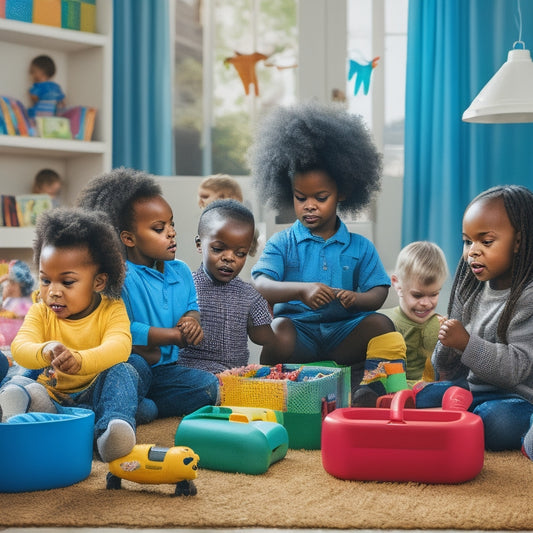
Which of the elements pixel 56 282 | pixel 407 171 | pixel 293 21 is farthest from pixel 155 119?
pixel 56 282

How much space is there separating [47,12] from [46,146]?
0.51 metres

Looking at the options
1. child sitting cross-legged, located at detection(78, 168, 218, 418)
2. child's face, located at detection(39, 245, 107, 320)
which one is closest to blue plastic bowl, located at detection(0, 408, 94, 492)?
child's face, located at detection(39, 245, 107, 320)

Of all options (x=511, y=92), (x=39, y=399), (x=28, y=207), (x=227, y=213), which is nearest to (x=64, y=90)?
(x=28, y=207)

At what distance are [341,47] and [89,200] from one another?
165 centimetres

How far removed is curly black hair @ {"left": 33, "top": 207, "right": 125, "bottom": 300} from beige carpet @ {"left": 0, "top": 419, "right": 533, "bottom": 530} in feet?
1.36

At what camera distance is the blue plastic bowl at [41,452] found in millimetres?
1271

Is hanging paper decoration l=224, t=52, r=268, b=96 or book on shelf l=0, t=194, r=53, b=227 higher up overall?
hanging paper decoration l=224, t=52, r=268, b=96

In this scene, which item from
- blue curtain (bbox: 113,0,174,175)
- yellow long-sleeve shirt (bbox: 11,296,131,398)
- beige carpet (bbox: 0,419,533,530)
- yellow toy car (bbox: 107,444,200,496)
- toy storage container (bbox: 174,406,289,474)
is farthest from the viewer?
blue curtain (bbox: 113,0,174,175)

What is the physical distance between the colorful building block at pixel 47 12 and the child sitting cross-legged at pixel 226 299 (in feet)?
4.86

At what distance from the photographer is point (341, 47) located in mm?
3258

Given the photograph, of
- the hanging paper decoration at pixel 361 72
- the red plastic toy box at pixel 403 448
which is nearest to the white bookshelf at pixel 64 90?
the hanging paper decoration at pixel 361 72

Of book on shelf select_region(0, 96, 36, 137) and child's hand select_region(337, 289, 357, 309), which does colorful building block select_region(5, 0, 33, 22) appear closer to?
book on shelf select_region(0, 96, 36, 137)

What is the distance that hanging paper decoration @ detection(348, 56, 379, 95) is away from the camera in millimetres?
3318

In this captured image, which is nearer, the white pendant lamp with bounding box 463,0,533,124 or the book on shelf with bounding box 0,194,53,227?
the white pendant lamp with bounding box 463,0,533,124
